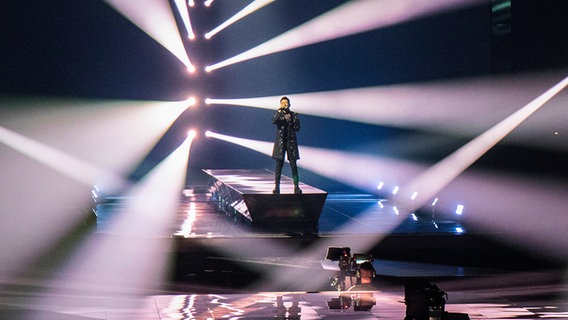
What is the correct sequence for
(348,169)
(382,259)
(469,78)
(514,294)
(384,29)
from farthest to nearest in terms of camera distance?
1. (348,169)
2. (384,29)
3. (469,78)
4. (382,259)
5. (514,294)

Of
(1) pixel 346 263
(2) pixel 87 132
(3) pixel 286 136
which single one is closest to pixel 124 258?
(3) pixel 286 136

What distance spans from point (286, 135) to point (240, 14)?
7933 millimetres

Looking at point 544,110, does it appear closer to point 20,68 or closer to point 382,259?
point 382,259

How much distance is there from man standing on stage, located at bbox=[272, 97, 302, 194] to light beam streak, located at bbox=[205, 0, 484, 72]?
5.05m

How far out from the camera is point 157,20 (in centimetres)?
1898

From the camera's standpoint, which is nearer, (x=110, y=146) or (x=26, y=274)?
(x=26, y=274)

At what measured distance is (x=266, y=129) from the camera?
19031 millimetres

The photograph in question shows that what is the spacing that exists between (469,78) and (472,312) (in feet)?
29.1

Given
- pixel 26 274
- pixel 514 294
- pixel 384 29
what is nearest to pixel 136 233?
pixel 26 274

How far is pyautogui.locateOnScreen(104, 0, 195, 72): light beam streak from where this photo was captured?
61.3ft

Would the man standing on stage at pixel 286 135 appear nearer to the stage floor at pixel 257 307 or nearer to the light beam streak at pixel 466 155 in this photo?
the light beam streak at pixel 466 155

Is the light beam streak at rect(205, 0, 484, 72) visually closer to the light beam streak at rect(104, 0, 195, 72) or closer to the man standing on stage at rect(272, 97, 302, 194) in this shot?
the light beam streak at rect(104, 0, 195, 72)

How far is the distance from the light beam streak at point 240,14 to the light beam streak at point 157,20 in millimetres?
678

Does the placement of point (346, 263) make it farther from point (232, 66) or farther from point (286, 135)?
point (232, 66)
